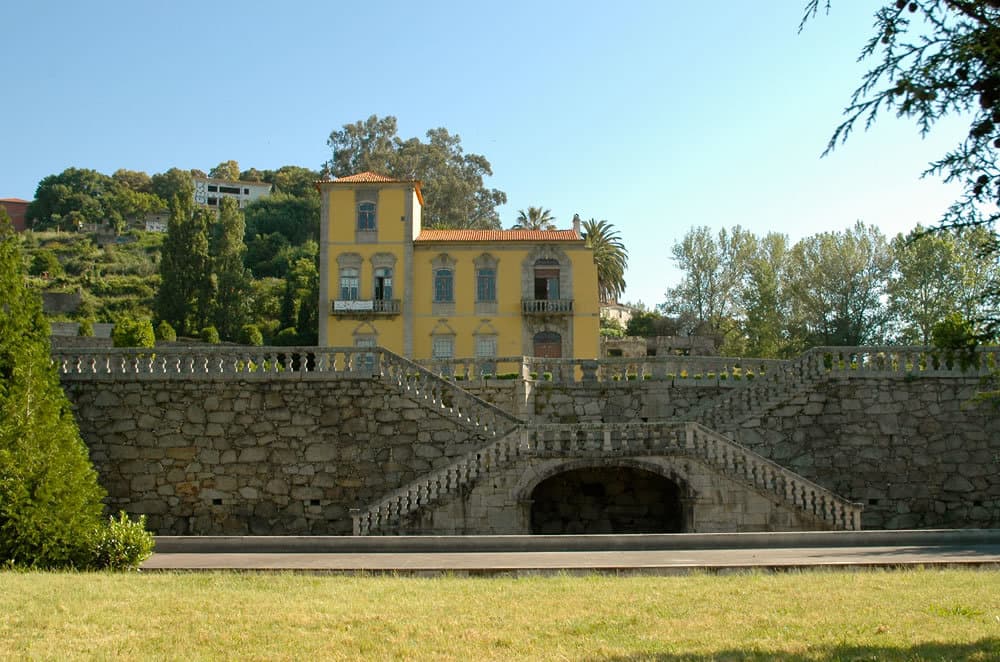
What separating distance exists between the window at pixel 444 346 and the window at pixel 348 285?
12.3 ft

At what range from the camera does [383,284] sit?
135 ft

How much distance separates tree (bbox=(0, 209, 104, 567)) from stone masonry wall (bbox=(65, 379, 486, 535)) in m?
7.01

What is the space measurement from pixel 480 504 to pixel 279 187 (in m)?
120

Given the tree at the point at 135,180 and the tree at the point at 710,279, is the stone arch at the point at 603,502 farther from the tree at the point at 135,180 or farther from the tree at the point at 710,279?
the tree at the point at 135,180

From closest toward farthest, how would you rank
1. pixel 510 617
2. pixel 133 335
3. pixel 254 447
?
pixel 510 617 < pixel 254 447 < pixel 133 335

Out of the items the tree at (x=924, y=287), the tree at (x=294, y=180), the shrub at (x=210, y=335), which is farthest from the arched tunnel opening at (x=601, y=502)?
the tree at (x=294, y=180)

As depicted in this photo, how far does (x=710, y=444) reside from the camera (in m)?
21.7

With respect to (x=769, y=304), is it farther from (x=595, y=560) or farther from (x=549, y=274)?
(x=595, y=560)

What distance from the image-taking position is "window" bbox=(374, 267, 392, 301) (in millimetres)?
41031

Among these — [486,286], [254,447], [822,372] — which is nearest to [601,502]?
[822,372]

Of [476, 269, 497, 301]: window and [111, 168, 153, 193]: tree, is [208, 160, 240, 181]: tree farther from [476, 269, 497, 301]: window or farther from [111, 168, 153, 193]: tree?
[476, 269, 497, 301]: window

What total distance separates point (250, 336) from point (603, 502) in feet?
127

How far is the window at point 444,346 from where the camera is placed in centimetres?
4100

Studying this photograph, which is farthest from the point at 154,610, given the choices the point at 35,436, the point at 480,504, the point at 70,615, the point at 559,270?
the point at 559,270
